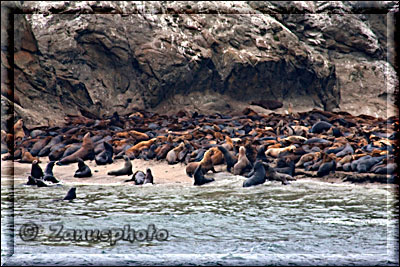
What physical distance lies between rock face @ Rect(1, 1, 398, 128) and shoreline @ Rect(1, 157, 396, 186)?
6.31 metres

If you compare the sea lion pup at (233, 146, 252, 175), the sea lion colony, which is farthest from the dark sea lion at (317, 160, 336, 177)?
Result: the sea lion pup at (233, 146, 252, 175)

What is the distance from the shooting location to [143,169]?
397 inches

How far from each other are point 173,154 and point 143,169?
2.48 ft

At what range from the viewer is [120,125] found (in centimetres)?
1414

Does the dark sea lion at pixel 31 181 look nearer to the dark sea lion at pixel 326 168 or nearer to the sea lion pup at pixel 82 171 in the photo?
the sea lion pup at pixel 82 171

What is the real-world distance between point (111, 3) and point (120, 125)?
5983 mm

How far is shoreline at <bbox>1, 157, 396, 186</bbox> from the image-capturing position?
900 centimetres

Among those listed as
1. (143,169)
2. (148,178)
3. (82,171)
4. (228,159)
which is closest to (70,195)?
(148,178)

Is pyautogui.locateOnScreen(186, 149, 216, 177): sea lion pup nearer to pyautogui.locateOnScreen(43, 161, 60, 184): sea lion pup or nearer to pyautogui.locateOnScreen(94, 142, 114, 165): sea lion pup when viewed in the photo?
pyautogui.locateOnScreen(94, 142, 114, 165): sea lion pup

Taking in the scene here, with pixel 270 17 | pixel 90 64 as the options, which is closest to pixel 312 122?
pixel 270 17

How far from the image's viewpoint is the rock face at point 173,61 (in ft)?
57.2

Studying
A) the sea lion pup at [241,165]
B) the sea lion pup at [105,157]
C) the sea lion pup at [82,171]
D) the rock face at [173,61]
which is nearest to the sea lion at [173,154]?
the sea lion pup at [105,157]

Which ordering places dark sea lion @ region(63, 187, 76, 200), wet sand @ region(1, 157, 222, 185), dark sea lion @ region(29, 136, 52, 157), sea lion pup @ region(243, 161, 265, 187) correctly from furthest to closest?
dark sea lion @ region(29, 136, 52, 157) < wet sand @ region(1, 157, 222, 185) < sea lion pup @ region(243, 161, 265, 187) < dark sea lion @ region(63, 187, 76, 200)

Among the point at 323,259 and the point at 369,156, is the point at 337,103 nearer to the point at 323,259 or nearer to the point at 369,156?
the point at 369,156
